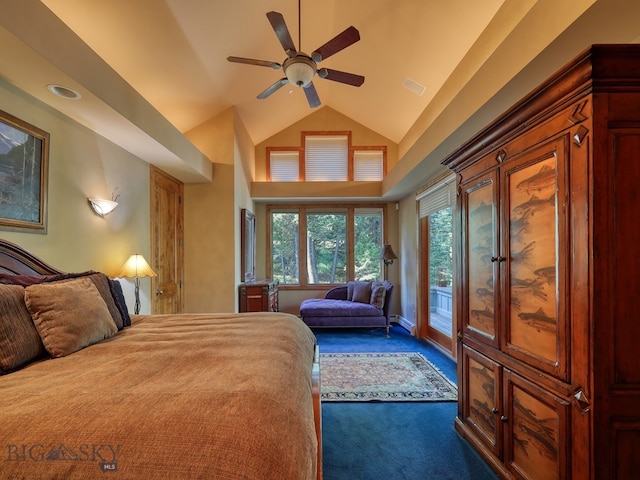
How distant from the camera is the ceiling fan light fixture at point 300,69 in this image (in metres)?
2.50

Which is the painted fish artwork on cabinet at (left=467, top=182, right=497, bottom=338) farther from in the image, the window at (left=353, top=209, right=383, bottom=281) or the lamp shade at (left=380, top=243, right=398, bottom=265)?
the window at (left=353, top=209, right=383, bottom=281)

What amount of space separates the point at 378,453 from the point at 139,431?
1777mm

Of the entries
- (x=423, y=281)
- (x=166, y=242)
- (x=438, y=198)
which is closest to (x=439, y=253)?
(x=423, y=281)

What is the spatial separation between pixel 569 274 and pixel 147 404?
1625 mm

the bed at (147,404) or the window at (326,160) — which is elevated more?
the window at (326,160)

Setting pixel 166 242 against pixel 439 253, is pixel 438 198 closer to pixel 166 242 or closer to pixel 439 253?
pixel 439 253

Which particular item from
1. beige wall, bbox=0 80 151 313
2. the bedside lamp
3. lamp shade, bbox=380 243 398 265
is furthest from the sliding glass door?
beige wall, bbox=0 80 151 313

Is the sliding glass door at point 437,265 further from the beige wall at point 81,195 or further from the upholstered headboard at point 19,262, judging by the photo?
the upholstered headboard at point 19,262

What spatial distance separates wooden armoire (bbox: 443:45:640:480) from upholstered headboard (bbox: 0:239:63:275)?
281 cm

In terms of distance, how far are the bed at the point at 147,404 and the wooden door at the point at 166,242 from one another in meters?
2.06

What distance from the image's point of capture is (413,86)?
385cm

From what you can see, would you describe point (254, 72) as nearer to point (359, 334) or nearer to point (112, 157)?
point (112, 157)

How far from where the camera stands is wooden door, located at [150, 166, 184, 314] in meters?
3.66

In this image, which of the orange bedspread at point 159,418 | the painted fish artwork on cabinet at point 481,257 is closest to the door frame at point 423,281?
the painted fish artwork on cabinet at point 481,257
